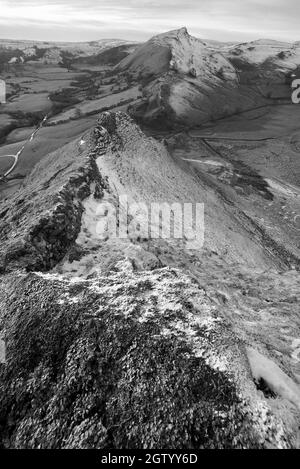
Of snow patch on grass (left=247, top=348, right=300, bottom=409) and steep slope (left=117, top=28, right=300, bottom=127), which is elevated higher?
snow patch on grass (left=247, top=348, right=300, bottom=409)

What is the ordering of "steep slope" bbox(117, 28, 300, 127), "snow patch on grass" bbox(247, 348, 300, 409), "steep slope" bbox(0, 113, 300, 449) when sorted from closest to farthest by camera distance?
"steep slope" bbox(0, 113, 300, 449) → "snow patch on grass" bbox(247, 348, 300, 409) → "steep slope" bbox(117, 28, 300, 127)

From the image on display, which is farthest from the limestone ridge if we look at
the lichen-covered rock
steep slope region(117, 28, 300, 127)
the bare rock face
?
steep slope region(117, 28, 300, 127)

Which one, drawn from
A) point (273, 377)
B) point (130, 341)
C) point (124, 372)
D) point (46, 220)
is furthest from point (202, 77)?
point (124, 372)

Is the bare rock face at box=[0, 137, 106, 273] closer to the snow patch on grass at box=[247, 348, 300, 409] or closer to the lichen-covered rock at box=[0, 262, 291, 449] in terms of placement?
the lichen-covered rock at box=[0, 262, 291, 449]

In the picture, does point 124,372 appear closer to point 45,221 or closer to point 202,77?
point 45,221

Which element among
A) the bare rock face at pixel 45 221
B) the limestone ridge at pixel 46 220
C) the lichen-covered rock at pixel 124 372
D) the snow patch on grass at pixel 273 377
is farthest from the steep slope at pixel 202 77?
the snow patch on grass at pixel 273 377

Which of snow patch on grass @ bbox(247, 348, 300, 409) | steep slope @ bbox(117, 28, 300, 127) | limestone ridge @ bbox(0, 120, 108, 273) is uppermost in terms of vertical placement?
limestone ridge @ bbox(0, 120, 108, 273)

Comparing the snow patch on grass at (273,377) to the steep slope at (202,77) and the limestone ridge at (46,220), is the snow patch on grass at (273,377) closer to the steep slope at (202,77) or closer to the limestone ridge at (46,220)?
the limestone ridge at (46,220)

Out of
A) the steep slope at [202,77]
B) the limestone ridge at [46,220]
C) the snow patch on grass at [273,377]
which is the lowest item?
the steep slope at [202,77]
